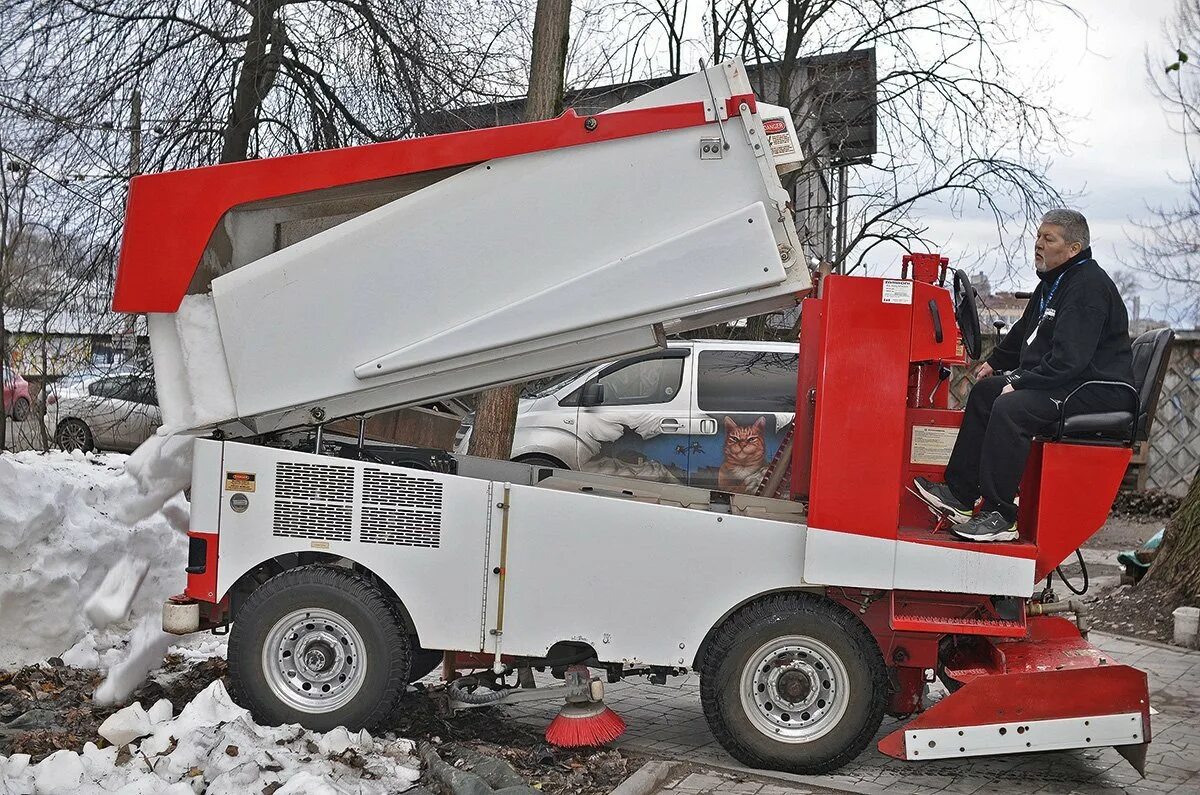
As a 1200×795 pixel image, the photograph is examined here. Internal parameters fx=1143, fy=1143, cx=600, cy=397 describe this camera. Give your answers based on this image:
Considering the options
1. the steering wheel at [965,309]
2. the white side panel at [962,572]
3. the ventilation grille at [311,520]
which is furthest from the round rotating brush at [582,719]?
the steering wheel at [965,309]

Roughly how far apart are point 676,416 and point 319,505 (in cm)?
548

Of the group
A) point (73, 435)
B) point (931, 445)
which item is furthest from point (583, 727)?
point (73, 435)

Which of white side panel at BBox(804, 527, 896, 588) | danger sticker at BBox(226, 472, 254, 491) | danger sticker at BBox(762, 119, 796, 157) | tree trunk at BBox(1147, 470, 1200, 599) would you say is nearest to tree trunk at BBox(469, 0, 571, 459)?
danger sticker at BBox(226, 472, 254, 491)

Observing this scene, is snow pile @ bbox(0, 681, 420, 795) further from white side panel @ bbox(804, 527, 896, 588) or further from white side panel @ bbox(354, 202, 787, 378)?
white side panel @ bbox(804, 527, 896, 588)

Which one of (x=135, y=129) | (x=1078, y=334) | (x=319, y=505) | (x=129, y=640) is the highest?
(x=135, y=129)

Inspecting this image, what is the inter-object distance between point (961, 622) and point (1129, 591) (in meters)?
4.74

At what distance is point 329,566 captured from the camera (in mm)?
5512

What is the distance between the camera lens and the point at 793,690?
5418 mm

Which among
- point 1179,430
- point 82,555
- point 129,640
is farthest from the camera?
point 1179,430

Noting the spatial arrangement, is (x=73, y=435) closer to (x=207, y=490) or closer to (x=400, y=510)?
(x=207, y=490)

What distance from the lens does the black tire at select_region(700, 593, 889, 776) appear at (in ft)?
17.5

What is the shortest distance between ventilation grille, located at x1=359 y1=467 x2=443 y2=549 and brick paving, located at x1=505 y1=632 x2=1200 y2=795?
1.37 meters

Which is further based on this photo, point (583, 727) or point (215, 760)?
point (583, 727)

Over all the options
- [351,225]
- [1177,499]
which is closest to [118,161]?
[351,225]
